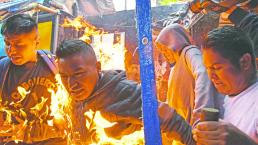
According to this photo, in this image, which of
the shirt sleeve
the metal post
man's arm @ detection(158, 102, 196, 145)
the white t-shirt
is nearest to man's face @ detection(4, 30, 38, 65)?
the shirt sleeve

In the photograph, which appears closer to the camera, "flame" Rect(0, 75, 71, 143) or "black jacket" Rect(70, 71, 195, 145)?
"black jacket" Rect(70, 71, 195, 145)

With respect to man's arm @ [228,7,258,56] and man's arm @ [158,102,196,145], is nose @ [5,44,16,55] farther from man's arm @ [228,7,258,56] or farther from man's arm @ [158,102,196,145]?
man's arm @ [228,7,258,56]

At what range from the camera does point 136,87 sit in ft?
10.5

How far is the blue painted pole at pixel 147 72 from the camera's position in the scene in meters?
1.94

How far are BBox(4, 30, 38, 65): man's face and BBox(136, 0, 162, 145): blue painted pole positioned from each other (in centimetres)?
244

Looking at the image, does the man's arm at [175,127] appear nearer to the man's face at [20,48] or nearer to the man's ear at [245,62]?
the man's ear at [245,62]

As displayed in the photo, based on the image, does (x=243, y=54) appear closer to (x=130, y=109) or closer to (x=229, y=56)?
(x=229, y=56)

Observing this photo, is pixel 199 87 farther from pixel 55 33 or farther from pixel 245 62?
pixel 55 33

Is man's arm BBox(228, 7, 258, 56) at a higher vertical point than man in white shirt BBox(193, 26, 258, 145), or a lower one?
higher

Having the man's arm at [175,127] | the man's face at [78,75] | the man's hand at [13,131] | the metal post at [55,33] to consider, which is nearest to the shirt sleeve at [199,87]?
the man's arm at [175,127]

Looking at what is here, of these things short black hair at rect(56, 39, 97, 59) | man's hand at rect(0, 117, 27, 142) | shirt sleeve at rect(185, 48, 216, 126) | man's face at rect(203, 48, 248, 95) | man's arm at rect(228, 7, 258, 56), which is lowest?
man's hand at rect(0, 117, 27, 142)

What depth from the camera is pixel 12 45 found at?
4051mm

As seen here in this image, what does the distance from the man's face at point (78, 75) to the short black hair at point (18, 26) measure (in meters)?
1.30

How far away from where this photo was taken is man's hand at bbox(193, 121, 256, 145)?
1.80m
